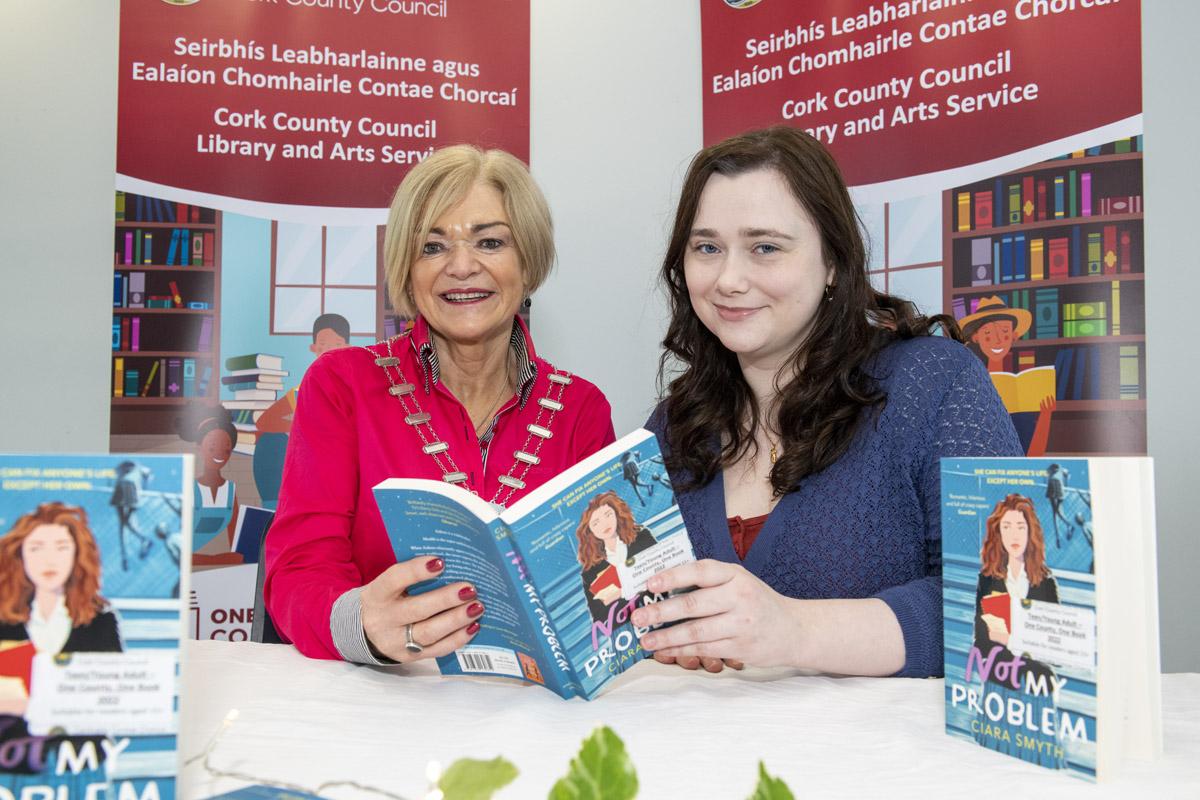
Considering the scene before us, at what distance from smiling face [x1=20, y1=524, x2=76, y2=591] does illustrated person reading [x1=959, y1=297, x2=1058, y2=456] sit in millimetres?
2305

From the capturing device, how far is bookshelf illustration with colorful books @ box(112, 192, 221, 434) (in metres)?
2.96

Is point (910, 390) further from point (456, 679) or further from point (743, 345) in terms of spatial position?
point (456, 679)

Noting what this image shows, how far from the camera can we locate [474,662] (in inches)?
44.0

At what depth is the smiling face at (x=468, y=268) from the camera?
173cm

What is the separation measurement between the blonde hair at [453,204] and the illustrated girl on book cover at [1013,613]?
45.2 inches

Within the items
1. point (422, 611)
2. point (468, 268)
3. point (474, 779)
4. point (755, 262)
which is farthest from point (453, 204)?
point (474, 779)

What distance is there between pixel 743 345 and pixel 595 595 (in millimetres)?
612

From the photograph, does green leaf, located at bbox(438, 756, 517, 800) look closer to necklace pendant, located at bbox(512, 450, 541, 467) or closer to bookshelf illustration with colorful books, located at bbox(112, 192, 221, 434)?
necklace pendant, located at bbox(512, 450, 541, 467)

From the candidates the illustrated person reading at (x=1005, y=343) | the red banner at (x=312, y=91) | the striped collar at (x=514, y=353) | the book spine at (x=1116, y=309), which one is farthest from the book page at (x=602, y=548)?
the red banner at (x=312, y=91)

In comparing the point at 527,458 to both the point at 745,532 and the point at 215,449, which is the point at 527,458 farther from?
the point at 215,449

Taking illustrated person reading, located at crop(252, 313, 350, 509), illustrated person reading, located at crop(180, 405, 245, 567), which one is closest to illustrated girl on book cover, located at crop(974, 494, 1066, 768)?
illustrated person reading, located at crop(252, 313, 350, 509)

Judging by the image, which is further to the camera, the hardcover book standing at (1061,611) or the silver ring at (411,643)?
the silver ring at (411,643)

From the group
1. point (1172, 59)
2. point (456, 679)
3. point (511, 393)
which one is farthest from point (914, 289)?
point (456, 679)

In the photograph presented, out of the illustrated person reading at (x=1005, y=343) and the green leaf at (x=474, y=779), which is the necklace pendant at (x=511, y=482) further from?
the illustrated person reading at (x=1005, y=343)
